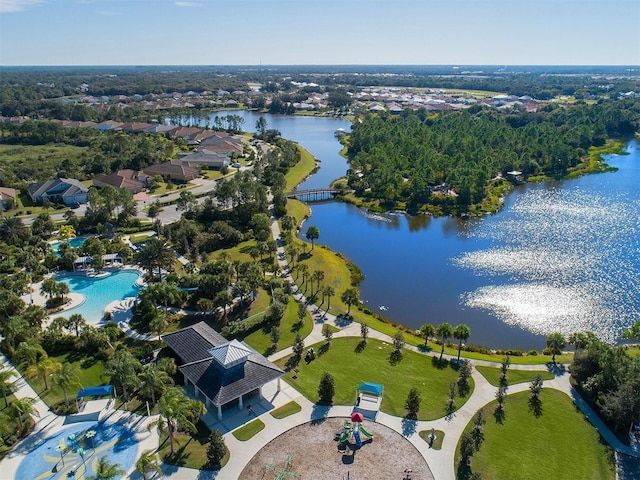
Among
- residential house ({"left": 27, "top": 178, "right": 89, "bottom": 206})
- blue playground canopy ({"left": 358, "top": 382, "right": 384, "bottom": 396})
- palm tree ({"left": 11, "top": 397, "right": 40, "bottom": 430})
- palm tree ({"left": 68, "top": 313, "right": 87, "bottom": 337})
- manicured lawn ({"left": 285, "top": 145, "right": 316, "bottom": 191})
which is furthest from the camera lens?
manicured lawn ({"left": 285, "top": 145, "right": 316, "bottom": 191})

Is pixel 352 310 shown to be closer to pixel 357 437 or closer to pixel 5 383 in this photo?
pixel 357 437

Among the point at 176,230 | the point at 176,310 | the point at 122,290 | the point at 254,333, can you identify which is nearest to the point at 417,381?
the point at 254,333

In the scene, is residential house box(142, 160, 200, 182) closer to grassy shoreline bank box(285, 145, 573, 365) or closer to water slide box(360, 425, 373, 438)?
grassy shoreline bank box(285, 145, 573, 365)

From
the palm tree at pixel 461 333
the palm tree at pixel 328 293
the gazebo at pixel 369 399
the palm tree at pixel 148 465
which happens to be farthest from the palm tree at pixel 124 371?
the palm tree at pixel 461 333

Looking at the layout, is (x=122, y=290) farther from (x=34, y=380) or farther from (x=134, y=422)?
(x=134, y=422)

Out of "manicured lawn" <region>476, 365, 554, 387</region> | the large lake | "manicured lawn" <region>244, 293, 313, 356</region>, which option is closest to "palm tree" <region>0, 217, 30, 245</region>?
"manicured lawn" <region>244, 293, 313, 356</region>

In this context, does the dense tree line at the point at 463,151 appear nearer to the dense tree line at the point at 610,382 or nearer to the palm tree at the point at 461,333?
the palm tree at the point at 461,333

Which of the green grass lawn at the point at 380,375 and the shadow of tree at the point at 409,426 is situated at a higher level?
the green grass lawn at the point at 380,375

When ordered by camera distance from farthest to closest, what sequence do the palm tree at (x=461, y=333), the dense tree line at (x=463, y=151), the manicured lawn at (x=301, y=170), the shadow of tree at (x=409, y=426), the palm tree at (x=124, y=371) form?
the manicured lawn at (x=301, y=170), the dense tree line at (x=463, y=151), the palm tree at (x=461, y=333), the palm tree at (x=124, y=371), the shadow of tree at (x=409, y=426)
